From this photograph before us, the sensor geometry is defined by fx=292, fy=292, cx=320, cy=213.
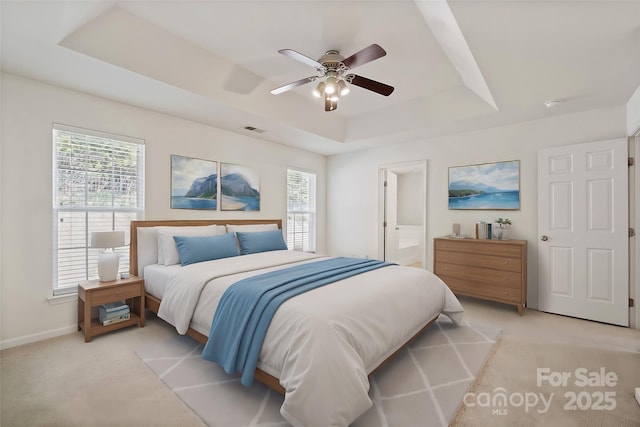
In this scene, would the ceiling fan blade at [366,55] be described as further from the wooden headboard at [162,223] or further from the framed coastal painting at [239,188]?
the wooden headboard at [162,223]

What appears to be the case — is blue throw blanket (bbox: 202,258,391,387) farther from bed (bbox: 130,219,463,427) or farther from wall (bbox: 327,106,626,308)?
wall (bbox: 327,106,626,308)

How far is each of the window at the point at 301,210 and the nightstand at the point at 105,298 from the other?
2646 millimetres

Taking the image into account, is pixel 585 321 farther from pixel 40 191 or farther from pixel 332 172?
pixel 40 191

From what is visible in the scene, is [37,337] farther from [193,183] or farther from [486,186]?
[486,186]

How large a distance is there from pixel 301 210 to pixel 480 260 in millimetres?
3133

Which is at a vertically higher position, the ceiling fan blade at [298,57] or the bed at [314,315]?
the ceiling fan blade at [298,57]

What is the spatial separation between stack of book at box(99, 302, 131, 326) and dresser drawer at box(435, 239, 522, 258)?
391 centimetres

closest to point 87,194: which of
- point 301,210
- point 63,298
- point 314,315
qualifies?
point 63,298

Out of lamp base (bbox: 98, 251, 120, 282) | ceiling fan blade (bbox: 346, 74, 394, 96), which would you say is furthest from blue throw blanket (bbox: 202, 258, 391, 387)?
ceiling fan blade (bbox: 346, 74, 394, 96)

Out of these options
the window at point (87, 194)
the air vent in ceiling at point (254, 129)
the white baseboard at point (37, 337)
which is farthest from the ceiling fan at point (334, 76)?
the white baseboard at point (37, 337)

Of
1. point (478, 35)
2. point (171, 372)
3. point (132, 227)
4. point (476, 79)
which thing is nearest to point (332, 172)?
point (476, 79)

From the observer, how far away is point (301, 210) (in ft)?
18.5

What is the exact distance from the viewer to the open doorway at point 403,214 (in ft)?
16.8

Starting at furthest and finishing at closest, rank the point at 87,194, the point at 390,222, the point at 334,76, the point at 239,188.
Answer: the point at 390,222 < the point at 239,188 < the point at 87,194 < the point at 334,76
